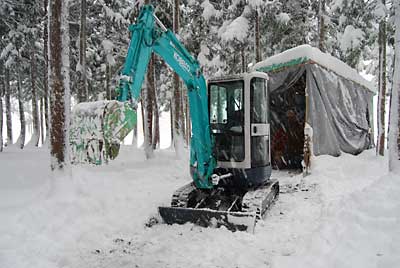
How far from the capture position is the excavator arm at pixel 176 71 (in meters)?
4.96

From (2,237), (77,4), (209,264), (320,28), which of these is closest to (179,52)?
(209,264)

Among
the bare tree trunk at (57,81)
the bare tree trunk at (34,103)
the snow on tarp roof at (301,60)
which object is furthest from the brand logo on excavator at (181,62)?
the bare tree trunk at (34,103)

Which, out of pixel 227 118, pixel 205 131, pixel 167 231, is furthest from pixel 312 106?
pixel 167 231

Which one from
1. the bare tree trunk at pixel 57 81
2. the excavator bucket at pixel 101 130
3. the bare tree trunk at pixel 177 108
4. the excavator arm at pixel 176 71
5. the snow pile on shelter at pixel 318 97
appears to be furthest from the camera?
the bare tree trunk at pixel 177 108

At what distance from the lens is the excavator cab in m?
6.04

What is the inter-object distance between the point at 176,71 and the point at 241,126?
5.03 feet

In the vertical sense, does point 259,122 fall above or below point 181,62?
below

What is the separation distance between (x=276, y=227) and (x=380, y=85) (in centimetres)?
1090

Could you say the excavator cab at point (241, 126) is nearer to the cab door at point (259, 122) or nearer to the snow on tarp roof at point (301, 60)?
the cab door at point (259, 122)

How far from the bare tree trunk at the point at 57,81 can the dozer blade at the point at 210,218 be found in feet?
8.10

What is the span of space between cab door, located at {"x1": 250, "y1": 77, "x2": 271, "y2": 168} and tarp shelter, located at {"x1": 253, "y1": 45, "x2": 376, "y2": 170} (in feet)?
11.5

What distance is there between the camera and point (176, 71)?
5.76m

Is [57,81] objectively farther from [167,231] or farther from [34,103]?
[34,103]

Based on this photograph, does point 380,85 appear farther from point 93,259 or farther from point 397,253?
point 93,259
